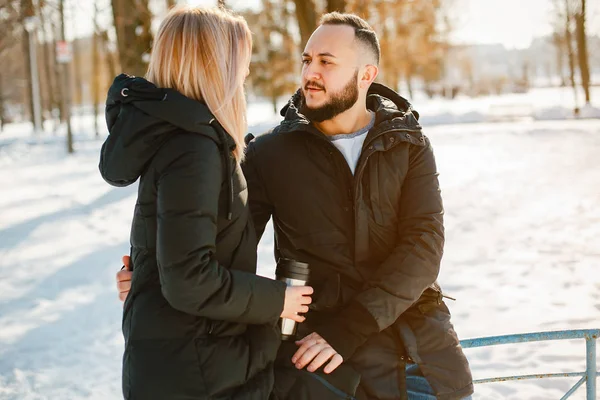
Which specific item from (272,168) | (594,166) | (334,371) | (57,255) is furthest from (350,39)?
(594,166)

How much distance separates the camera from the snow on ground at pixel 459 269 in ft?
18.1

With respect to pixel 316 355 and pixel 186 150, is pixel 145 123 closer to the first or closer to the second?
pixel 186 150

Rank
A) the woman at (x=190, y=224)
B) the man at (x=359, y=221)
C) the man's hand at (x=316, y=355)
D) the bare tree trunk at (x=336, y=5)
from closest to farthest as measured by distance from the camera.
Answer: the woman at (x=190, y=224), the man's hand at (x=316, y=355), the man at (x=359, y=221), the bare tree trunk at (x=336, y=5)

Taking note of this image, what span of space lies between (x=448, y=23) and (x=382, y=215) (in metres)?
45.1

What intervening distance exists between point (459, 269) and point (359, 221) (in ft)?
18.4

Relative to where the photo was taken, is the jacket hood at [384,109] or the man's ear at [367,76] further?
the man's ear at [367,76]

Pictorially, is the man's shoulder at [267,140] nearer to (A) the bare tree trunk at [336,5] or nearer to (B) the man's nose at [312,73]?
(B) the man's nose at [312,73]

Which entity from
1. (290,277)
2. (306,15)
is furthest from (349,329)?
(306,15)

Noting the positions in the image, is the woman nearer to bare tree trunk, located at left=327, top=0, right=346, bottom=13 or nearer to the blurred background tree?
the blurred background tree

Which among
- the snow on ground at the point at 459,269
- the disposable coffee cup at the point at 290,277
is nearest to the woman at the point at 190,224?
the disposable coffee cup at the point at 290,277

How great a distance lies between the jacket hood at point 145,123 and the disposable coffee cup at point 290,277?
0.54m

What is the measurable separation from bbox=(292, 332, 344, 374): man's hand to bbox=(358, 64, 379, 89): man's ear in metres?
1.26

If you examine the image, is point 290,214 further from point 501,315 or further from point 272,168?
point 501,315

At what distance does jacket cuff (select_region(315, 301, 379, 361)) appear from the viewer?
252 centimetres
